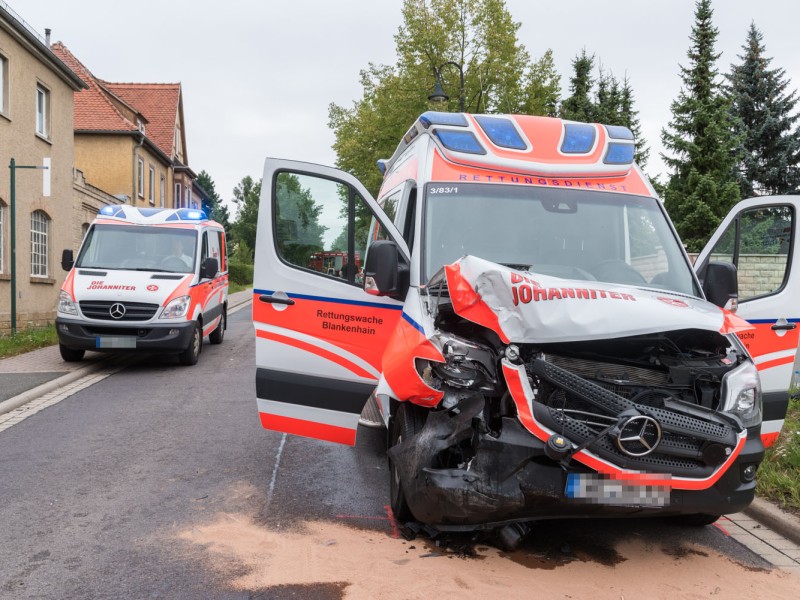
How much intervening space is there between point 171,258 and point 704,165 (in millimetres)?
23033

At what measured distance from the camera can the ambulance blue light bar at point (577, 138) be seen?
5.53 meters

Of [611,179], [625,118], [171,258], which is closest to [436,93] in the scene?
[171,258]

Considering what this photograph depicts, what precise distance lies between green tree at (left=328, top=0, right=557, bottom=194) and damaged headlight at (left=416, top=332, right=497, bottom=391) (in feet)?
86.3

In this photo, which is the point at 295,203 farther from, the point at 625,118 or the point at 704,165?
the point at 625,118

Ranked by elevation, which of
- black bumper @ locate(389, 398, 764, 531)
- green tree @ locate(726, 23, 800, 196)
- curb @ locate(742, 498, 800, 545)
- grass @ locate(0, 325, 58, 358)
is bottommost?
grass @ locate(0, 325, 58, 358)

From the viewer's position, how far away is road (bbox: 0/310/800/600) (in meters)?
3.79

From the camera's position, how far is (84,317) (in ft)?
35.5

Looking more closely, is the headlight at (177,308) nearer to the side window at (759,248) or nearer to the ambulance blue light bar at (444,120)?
the ambulance blue light bar at (444,120)

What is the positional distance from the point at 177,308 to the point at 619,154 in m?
7.54

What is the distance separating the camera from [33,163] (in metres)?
19.1

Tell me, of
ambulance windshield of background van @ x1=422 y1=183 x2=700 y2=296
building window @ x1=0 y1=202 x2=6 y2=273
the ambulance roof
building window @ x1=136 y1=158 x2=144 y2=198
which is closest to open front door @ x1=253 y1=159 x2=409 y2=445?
ambulance windshield of background van @ x1=422 y1=183 x2=700 y2=296

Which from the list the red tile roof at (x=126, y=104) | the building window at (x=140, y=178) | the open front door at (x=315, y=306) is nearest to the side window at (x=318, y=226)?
the open front door at (x=315, y=306)

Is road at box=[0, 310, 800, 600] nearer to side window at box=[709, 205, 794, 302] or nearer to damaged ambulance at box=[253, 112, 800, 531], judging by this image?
damaged ambulance at box=[253, 112, 800, 531]

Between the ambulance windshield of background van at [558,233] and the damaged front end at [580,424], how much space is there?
1.00 meters
